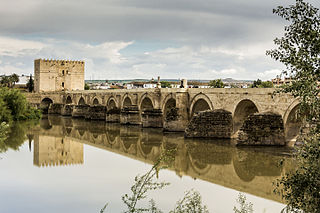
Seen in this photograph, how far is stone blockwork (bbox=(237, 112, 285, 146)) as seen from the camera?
50.4ft

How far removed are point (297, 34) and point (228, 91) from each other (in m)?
13.7

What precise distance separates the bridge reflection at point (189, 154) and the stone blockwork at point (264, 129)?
0.49 metres

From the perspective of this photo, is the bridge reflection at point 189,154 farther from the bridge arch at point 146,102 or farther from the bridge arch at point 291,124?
the bridge arch at point 146,102

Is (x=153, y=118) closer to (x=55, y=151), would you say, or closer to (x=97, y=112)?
(x=55, y=151)

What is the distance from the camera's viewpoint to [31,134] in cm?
2283

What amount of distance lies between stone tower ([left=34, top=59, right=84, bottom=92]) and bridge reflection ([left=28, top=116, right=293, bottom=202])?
2471 cm

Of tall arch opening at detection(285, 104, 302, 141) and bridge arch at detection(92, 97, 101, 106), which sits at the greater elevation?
bridge arch at detection(92, 97, 101, 106)

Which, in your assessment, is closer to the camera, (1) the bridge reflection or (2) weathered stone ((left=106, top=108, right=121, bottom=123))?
(1) the bridge reflection

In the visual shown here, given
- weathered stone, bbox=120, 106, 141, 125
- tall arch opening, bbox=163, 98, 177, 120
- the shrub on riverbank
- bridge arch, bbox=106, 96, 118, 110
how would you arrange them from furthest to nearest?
1. bridge arch, bbox=106, 96, 118, 110
2. the shrub on riverbank
3. weathered stone, bbox=120, 106, 141, 125
4. tall arch opening, bbox=163, 98, 177, 120

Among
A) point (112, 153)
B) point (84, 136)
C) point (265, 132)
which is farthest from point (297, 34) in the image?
point (84, 136)

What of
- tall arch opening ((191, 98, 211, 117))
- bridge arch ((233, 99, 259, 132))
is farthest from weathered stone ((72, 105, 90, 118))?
bridge arch ((233, 99, 259, 132))

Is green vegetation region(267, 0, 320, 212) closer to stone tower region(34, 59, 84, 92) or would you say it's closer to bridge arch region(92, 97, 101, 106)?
bridge arch region(92, 97, 101, 106)

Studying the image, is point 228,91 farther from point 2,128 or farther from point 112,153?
point 2,128

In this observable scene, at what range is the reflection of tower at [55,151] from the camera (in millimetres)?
15130
